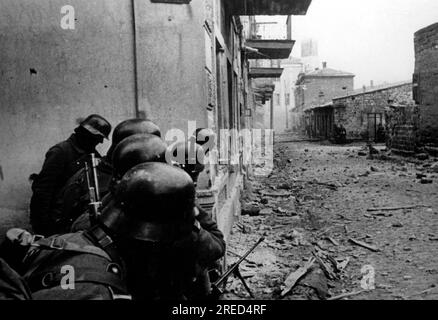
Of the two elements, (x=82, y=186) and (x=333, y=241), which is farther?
(x=333, y=241)

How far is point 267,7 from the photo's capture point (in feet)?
30.4

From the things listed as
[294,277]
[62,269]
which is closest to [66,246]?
[62,269]

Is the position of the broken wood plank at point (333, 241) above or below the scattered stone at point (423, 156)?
below

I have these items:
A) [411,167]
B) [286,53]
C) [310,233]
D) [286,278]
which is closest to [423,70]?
[411,167]

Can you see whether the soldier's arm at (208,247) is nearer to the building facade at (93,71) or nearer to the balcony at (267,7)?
the building facade at (93,71)

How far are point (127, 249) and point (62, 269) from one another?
1.30 feet

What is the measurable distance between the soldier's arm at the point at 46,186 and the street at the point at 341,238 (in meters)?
2.10

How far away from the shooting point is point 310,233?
675 cm

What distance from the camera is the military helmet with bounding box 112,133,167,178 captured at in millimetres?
2715

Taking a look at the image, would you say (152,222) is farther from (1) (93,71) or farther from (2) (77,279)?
(1) (93,71)

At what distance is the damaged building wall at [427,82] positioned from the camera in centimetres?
1667

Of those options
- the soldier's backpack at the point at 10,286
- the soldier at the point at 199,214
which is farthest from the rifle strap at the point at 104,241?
the soldier at the point at 199,214

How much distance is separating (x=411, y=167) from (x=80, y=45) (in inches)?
491

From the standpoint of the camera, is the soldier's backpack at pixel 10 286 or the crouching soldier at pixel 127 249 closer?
the soldier's backpack at pixel 10 286
